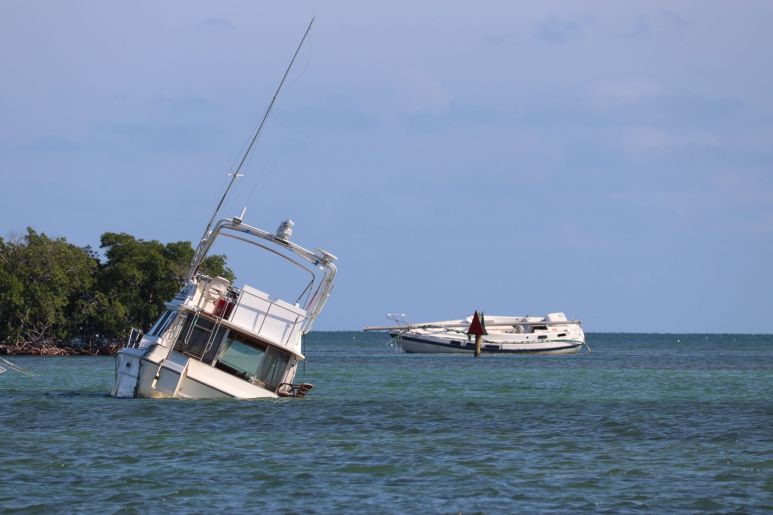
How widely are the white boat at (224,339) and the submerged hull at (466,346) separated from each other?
6849 centimetres

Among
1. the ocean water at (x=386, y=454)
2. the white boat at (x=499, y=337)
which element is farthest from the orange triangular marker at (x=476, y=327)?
the ocean water at (x=386, y=454)

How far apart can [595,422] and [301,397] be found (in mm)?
9213

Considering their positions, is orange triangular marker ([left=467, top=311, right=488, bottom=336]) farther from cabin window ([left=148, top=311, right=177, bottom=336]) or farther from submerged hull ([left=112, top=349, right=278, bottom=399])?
submerged hull ([left=112, top=349, right=278, bottom=399])

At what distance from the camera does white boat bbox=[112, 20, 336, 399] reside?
103ft

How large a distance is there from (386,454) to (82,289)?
195ft

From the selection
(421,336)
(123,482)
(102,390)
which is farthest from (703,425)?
Result: (421,336)

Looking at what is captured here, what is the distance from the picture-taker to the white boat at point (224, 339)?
103 feet

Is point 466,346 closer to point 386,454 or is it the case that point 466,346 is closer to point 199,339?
point 199,339

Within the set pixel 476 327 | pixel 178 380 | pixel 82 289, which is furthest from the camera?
pixel 476 327

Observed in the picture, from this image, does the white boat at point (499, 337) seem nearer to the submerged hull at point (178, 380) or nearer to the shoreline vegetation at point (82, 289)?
the shoreline vegetation at point (82, 289)

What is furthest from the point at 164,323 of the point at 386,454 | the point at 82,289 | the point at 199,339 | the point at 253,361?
the point at 82,289

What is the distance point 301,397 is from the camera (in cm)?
3544

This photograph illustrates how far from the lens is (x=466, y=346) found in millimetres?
102125

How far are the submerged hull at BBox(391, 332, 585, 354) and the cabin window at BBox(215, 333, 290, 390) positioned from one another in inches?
2697
